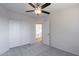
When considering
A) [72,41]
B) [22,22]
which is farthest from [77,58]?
[22,22]

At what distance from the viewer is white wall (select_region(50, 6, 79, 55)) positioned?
3713mm

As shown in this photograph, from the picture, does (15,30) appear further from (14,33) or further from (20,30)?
(20,30)

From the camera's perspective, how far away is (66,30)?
4230 mm

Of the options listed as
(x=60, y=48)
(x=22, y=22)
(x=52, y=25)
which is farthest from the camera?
(x=22, y=22)

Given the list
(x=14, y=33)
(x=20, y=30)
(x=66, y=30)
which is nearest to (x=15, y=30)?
(x=14, y=33)

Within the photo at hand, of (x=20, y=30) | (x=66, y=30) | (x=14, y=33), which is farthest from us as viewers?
(x=20, y=30)

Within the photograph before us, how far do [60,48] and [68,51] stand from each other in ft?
1.98

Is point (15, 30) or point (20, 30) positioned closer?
point (15, 30)

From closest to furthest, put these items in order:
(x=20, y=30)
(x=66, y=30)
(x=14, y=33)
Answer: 1. (x=66, y=30)
2. (x=14, y=33)
3. (x=20, y=30)

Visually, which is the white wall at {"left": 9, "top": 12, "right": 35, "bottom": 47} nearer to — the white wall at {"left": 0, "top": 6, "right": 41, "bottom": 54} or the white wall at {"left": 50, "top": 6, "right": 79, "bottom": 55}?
the white wall at {"left": 0, "top": 6, "right": 41, "bottom": 54}

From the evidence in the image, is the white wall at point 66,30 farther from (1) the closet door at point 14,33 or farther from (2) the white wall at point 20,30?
(1) the closet door at point 14,33

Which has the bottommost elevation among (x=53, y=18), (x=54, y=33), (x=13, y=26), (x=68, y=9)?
(x=54, y=33)

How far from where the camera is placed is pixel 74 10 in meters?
3.75

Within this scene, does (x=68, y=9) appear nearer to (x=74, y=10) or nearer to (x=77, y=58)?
(x=74, y=10)
